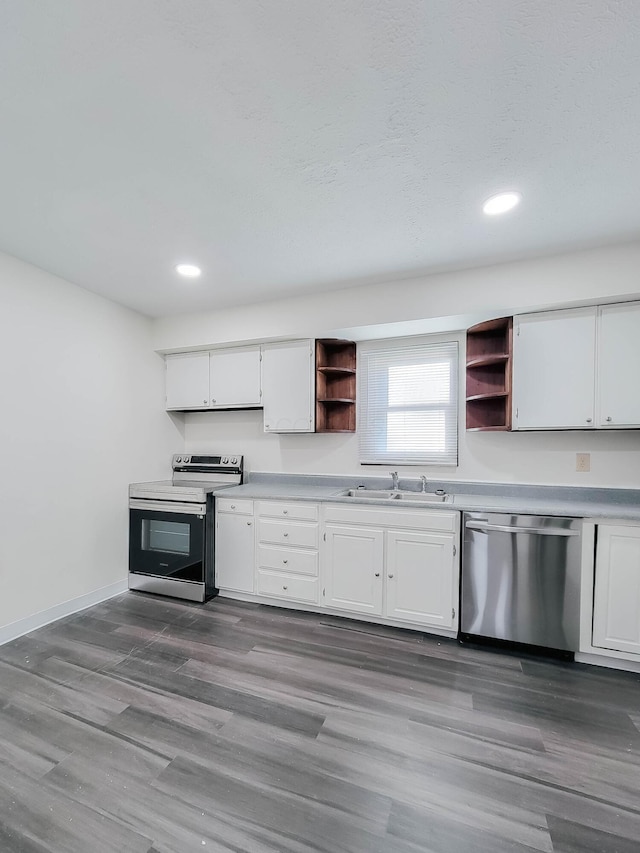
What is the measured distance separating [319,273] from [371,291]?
17.7 inches

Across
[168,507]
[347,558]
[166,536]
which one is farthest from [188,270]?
[347,558]

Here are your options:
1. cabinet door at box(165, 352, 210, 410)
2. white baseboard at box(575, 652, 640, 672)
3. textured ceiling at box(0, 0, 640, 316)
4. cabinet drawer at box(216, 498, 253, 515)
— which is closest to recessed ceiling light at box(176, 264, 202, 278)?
textured ceiling at box(0, 0, 640, 316)

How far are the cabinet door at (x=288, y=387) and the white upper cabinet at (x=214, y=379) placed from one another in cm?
12

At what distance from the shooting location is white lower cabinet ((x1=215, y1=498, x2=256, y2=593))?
3072mm

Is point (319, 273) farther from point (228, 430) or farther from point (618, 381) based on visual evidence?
point (618, 381)

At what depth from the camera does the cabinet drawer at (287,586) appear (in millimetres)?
2867

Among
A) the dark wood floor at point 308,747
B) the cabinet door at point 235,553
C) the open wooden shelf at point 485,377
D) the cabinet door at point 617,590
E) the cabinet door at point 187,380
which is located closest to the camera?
the dark wood floor at point 308,747

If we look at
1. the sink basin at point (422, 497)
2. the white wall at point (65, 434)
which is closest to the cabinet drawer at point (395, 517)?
the sink basin at point (422, 497)

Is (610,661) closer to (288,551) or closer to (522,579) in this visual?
(522,579)

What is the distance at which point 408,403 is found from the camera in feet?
10.7

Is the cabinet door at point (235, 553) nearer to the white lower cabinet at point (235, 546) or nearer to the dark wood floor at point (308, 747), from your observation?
the white lower cabinet at point (235, 546)

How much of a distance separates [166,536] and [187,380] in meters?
1.49

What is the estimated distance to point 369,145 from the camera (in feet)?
5.08

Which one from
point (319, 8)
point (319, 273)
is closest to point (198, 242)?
point (319, 273)
